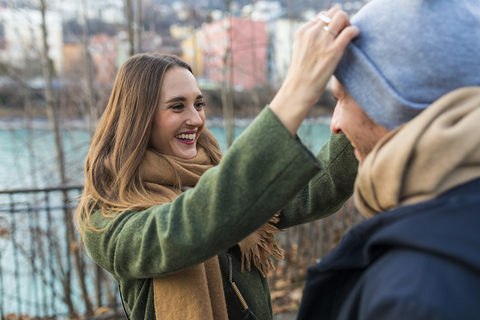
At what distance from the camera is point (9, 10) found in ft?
15.0

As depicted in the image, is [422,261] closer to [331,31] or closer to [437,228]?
[437,228]

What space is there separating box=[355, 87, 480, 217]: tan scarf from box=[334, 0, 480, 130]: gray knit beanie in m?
0.06

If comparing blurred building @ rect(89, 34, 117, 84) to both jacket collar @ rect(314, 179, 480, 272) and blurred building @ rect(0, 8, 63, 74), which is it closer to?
blurred building @ rect(0, 8, 63, 74)

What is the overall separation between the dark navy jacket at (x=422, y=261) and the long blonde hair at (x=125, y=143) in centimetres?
90

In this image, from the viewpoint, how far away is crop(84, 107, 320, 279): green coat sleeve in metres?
0.88

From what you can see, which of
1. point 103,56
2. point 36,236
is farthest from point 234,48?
point 36,236

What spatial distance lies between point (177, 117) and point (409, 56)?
3.66ft

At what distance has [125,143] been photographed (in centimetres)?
159

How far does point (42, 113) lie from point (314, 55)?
985 cm

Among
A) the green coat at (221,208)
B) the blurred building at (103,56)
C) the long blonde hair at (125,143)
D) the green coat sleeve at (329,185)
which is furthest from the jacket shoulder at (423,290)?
the blurred building at (103,56)

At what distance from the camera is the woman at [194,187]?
34.9 inches

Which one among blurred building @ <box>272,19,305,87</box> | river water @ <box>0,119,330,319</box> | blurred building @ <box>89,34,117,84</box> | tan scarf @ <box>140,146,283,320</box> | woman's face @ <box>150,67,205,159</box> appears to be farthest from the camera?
blurred building @ <box>89,34,117,84</box>

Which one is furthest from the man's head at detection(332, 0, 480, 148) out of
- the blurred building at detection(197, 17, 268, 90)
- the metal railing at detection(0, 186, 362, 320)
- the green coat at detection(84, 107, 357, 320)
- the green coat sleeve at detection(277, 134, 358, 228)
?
the blurred building at detection(197, 17, 268, 90)

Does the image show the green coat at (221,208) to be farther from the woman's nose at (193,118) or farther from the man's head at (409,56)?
the woman's nose at (193,118)
